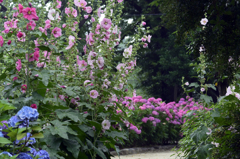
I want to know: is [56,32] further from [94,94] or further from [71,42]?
[94,94]

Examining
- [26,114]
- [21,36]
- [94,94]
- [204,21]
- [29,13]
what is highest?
[204,21]

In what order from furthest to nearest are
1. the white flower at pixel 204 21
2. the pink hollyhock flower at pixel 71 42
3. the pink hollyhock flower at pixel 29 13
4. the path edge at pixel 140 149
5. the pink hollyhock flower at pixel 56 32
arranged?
the path edge at pixel 140 149, the white flower at pixel 204 21, the pink hollyhock flower at pixel 71 42, the pink hollyhock flower at pixel 56 32, the pink hollyhock flower at pixel 29 13

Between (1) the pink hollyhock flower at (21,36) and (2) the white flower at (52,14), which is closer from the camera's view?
(1) the pink hollyhock flower at (21,36)

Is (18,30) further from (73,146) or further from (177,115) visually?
(177,115)

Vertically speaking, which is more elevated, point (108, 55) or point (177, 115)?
point (108, 55)

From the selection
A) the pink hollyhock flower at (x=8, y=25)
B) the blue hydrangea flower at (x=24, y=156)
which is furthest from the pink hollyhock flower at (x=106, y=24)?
the blue hydrangea flower at (x=24, y=156)

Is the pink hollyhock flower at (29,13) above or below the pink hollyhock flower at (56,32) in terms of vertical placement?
above

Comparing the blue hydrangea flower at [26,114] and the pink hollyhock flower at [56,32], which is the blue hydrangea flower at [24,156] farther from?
the pink hollyhock flower at [56,32]

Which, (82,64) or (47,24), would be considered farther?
(82,64)

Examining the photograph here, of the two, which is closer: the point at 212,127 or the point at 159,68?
the point at 212,127

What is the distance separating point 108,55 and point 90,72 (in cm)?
24

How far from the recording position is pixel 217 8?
3184 mm

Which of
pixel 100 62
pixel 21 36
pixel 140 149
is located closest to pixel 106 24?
pixel 100 62

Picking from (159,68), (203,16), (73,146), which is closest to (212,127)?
(203,16)
